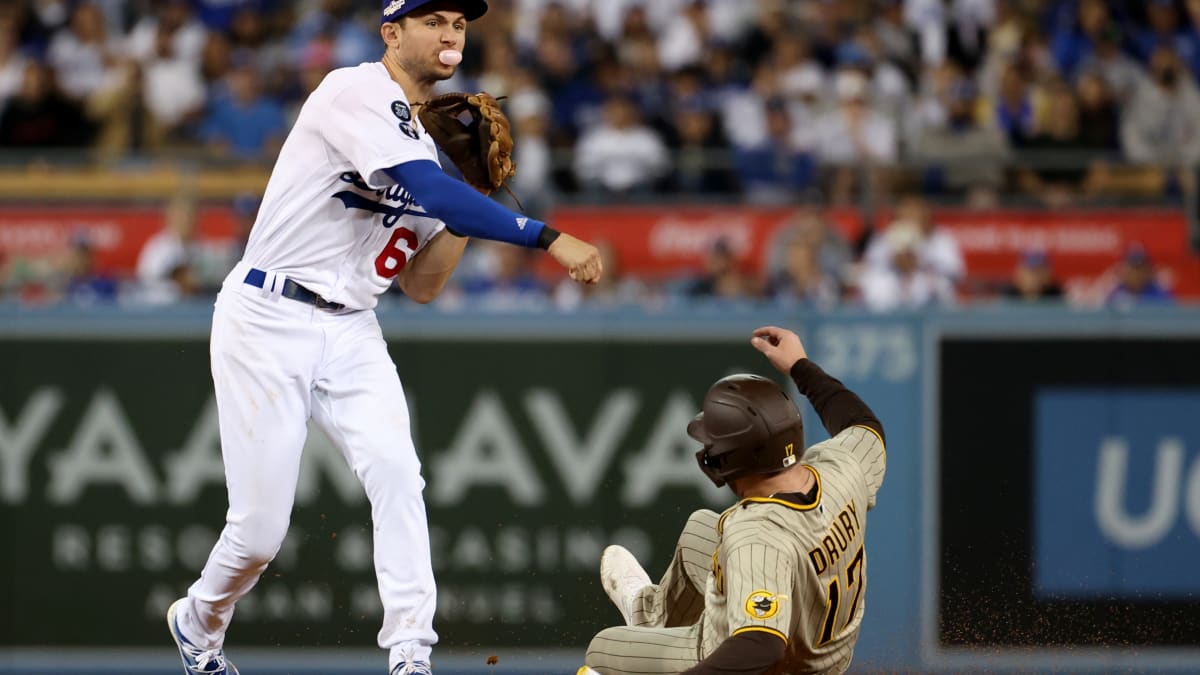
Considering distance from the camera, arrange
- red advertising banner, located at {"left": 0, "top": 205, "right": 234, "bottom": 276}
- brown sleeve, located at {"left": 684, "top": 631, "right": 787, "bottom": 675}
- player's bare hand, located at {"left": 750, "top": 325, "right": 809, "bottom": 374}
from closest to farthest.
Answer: brown sleeve, located at {"left": 684, "top": 631, "right": 787, "bottom": 675} → player's bare hand, located at {"left": 750, "top": 325, "right": 809, "bottom": 374} → red advertising banner, located at {"left": 0, "top": 205, "right": 234, "bottom": 276}

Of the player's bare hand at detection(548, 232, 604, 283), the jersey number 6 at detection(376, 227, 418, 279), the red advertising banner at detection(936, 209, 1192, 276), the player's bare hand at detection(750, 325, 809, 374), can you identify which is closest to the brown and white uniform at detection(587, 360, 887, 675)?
the player's bare hand at detection(750, 325, 809, 374)

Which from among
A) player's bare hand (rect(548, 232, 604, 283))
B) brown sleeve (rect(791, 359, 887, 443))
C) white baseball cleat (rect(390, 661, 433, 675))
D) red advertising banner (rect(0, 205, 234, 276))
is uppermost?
player's bare hand (rect(548, 232, 604, 283))

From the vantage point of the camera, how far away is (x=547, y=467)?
8.96 meters

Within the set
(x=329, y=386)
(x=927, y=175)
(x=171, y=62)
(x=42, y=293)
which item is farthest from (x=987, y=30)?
(x=329, y=386)

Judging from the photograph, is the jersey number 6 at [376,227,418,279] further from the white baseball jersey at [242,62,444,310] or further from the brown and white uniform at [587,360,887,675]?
the brown and white uniform at [587,360,887,675]

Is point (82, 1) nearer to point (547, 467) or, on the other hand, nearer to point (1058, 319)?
point (547, 467)

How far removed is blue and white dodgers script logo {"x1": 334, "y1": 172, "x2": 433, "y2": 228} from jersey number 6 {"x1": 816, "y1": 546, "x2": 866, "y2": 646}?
1.78m

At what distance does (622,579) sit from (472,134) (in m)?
1.58

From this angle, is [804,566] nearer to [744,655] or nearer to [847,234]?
[744,655]

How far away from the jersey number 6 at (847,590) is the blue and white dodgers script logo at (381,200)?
5.85ft

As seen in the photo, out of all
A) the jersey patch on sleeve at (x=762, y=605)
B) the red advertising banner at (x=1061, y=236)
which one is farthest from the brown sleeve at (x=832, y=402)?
the red advertising banner at (x=1061, y=236)

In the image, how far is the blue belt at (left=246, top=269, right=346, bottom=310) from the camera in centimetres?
532

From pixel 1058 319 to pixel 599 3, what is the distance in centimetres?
672

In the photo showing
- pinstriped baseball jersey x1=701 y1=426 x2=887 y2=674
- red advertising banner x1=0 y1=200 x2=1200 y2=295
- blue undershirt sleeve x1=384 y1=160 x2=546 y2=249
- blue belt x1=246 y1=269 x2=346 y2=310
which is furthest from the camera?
red advertising banner x1=0 y1=200 x2=1200 y2=295
